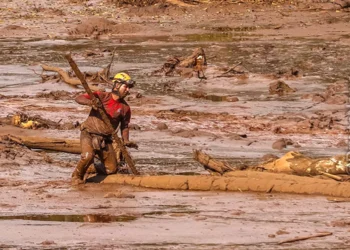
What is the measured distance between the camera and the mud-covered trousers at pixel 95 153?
1067 centimetres

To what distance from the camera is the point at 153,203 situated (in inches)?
381

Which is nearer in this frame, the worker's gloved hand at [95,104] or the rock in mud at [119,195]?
the rock in mud at [119,195]

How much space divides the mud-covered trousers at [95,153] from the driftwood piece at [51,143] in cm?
128

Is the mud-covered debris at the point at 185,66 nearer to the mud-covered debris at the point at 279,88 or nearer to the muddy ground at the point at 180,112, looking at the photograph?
the muddy ground at the point at 180,112

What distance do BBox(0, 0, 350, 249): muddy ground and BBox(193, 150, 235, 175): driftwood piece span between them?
56cm

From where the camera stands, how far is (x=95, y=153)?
1089 cm

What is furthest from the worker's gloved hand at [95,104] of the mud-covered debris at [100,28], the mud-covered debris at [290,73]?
the mud-covered debris at [100,28]

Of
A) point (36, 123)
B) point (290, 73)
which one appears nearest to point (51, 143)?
point (36, 123)

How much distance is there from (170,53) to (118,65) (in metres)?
1.75

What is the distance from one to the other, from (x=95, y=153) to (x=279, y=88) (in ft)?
20.9

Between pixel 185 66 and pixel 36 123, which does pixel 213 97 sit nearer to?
pixel 185 66

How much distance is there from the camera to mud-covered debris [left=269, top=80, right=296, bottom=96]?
1659 cm

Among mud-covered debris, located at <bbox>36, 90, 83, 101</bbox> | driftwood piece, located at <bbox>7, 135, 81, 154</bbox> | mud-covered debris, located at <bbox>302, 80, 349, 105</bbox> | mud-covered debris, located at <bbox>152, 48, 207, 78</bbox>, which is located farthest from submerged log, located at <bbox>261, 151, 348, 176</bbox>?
mud-covered debris, located at <bbox>152, 48, 207, 78</bbox>

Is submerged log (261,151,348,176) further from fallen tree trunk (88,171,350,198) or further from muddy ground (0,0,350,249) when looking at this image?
muddy ground (0,0,350,249)
